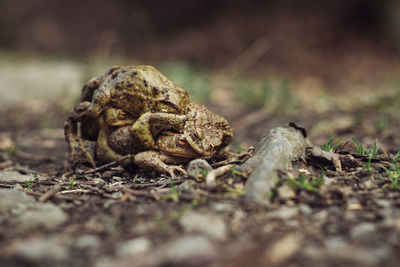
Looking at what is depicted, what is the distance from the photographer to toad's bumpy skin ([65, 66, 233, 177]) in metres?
2.79

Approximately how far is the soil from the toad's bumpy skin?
234 millimetres

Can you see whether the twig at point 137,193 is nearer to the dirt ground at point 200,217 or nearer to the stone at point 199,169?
the dirt ground at point 200,217

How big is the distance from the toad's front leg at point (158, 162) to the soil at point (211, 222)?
0.09 m

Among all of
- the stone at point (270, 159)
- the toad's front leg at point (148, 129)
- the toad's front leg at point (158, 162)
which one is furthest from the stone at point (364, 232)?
the toad's front leg at point (148, 129)

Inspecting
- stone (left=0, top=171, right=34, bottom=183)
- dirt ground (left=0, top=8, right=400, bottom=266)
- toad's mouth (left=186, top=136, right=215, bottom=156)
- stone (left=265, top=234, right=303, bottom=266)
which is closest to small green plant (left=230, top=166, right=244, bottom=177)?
dirt ground (left=0, top=8, right=400, bottom=266)

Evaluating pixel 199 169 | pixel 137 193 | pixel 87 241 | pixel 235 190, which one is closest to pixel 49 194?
pixel 137 193

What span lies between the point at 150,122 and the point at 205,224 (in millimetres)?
1170

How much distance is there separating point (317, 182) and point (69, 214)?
1659mm

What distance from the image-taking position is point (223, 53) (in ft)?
34.6

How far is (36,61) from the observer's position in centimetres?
995

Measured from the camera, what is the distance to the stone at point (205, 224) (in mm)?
1868

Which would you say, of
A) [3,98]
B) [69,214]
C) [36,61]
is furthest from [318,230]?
[36,61]

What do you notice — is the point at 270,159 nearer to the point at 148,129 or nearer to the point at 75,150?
the point at 148,129

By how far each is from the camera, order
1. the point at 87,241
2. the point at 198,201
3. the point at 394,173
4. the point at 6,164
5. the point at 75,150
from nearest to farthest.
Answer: the point at 87,241
the point at 198,201
the point at 394,173
the point at 75,150
the point at 6,164
